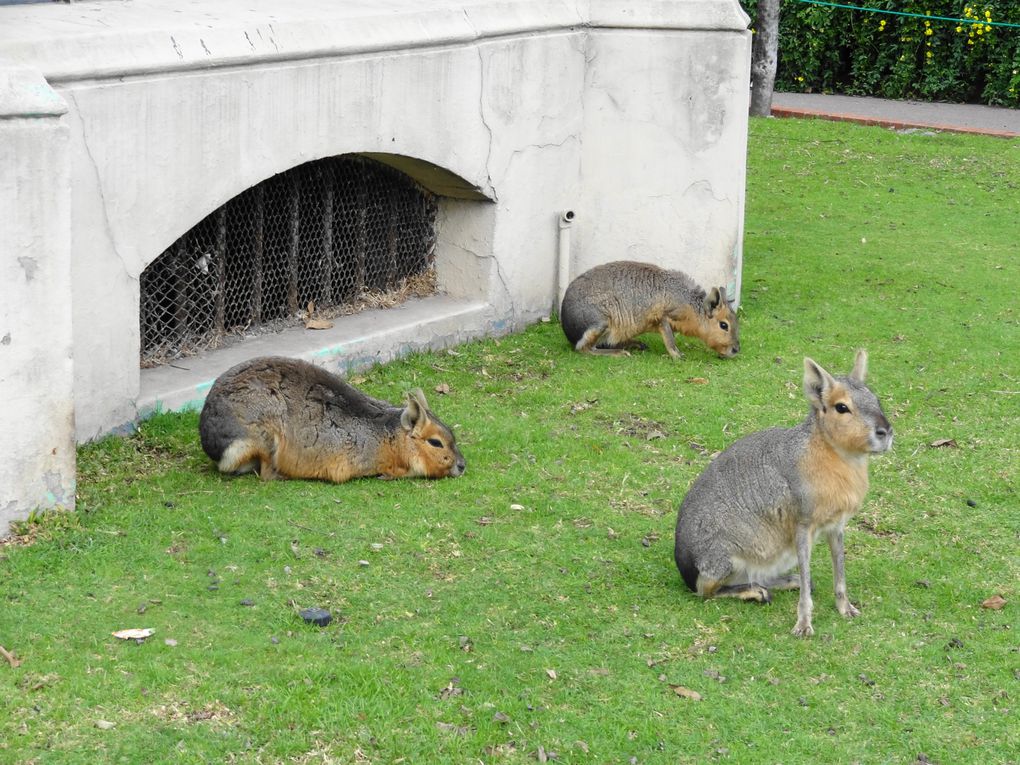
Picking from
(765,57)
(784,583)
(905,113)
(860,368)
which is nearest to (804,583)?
(784,583)

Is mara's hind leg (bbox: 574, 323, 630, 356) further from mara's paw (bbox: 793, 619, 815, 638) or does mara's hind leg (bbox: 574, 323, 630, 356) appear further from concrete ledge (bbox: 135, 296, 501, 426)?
mara's paw (bbox: 793, 619, 815, 638)

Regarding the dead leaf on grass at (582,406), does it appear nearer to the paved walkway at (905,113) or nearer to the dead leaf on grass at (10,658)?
the dead leaf on grass at (10,658)

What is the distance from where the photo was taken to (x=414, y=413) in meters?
7.40

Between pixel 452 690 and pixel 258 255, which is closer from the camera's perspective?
pixel 452 690

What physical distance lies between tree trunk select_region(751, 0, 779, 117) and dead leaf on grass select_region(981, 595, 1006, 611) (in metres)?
12.5

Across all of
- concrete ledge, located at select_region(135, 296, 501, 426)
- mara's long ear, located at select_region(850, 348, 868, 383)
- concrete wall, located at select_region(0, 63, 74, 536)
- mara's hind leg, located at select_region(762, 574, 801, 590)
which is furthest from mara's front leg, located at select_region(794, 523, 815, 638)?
concrete ledge, located at select_region(135, 296, 501, 426)

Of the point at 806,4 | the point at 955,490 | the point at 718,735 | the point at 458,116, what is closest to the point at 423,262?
the point at 458,116

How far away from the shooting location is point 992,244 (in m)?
13.2

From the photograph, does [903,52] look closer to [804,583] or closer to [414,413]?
[414,413]

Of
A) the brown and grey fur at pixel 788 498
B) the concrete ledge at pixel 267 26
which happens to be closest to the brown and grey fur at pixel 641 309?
the concrete ledge at pixel 267 26

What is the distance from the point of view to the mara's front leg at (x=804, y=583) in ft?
19.1

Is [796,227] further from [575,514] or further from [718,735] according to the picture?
[718,735]

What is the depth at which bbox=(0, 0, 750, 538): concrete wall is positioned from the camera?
7219 millimetres

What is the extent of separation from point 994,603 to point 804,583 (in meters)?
1.00
